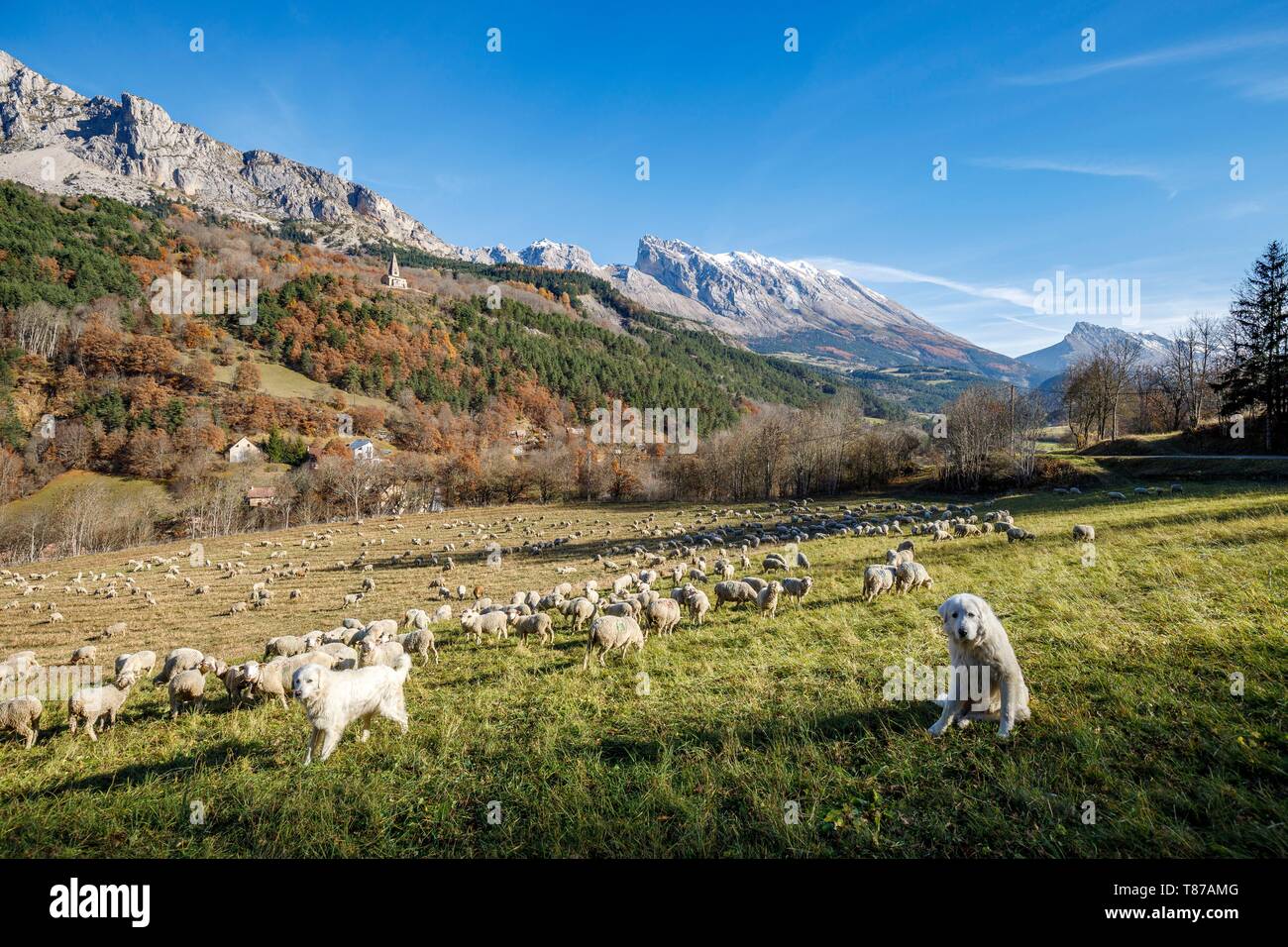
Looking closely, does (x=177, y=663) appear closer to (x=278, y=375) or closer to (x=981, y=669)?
(x=981, y=669)

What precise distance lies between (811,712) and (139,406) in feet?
413

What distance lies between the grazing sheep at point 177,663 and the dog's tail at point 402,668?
5987 mm

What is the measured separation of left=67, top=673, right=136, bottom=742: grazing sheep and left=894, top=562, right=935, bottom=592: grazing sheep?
16.6 metres

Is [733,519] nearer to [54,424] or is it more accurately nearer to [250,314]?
[54,424]

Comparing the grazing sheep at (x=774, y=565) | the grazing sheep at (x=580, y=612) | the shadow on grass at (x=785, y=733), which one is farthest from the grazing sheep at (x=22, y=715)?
the grazing sheep at (x=774, y=565)

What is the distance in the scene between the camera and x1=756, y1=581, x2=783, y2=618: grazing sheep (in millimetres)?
12523

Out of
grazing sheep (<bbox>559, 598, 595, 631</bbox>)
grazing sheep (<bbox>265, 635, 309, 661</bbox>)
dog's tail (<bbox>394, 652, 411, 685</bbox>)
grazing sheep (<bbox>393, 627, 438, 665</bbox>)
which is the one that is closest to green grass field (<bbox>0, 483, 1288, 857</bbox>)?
dog's tail (<bbox>394, 652, 411, 685</bbox>)

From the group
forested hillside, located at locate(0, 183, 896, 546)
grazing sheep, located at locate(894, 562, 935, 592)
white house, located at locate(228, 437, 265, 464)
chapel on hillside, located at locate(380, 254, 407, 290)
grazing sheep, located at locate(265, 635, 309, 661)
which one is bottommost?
grazing sheep, located at locate(265, 635, 309, 661)

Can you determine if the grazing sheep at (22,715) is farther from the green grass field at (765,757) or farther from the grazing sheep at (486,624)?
the grazing sheep at (486,624)

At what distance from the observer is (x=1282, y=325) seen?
46188 mm

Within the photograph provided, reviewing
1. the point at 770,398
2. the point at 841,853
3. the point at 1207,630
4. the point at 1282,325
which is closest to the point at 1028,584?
the point at 1207,630

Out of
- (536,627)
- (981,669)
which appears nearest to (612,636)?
(536,627)

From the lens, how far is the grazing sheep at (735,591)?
44.8 feet

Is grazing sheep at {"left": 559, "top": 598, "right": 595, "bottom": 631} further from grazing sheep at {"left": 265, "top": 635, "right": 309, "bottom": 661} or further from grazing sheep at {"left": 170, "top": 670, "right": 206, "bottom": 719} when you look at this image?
grazing sheep at {"left": 170, "top": 670, "right": 206, "bottom": 719}
